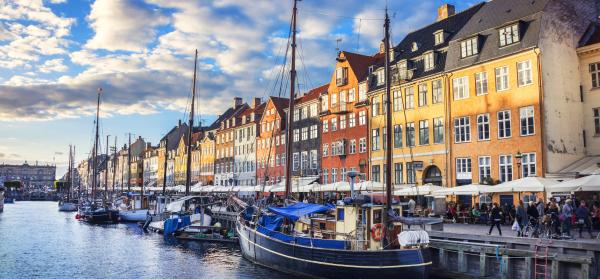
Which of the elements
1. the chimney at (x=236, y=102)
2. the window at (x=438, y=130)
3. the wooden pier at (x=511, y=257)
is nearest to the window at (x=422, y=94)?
the window at (x=438, y=130)

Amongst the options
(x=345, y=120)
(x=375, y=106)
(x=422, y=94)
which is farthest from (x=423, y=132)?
(x=345, y=120)

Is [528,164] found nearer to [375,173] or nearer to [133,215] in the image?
[375,173]

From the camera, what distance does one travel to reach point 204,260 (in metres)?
32.3

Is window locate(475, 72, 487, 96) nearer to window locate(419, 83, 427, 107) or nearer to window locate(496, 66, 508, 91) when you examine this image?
window locate(496, 66, 508, 91)

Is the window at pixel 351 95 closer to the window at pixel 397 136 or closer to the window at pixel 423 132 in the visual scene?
the window at pixel 397 136

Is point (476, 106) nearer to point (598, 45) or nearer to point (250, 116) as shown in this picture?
point (598, 45)

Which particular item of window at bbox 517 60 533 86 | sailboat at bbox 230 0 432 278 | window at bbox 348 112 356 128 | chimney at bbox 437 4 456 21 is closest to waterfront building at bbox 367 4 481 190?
chimney at bbox 437 4 456 21

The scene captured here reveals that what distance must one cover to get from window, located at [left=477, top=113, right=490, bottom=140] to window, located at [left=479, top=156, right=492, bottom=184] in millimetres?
1571

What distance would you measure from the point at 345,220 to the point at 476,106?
20.3m

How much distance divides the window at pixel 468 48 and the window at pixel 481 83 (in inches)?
75.9

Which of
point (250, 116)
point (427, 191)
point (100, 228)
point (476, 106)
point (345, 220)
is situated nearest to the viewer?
point (345, 220)

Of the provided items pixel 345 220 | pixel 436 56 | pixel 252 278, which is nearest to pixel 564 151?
pixel 436 56

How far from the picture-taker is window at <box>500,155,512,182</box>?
36688mm

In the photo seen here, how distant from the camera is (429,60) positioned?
4447cm
